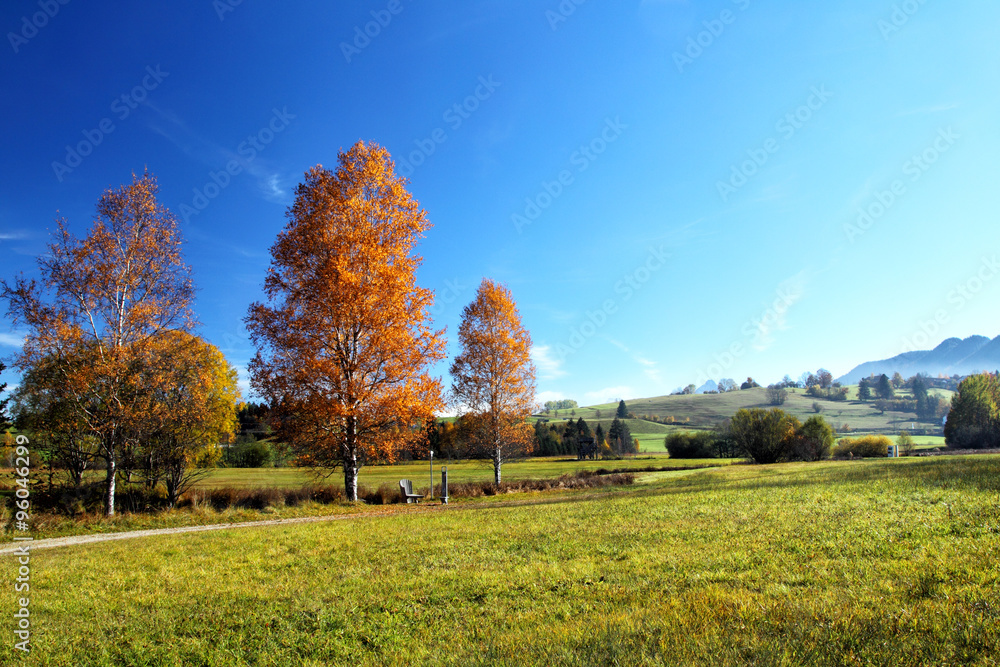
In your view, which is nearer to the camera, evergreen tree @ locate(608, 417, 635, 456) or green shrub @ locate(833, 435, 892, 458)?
green shrub @ locate(833, 435, 892, 458)

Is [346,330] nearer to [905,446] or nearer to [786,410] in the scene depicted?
[905,446]

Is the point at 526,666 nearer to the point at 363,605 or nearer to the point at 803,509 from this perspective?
the point at 363,605

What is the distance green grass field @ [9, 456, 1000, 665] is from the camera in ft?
12.1

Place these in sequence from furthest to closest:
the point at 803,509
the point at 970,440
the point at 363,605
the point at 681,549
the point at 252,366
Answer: the point at 970,440 < the point at 252,366 < the point at 803,509 < the point at 681,549 < the point at 363,605

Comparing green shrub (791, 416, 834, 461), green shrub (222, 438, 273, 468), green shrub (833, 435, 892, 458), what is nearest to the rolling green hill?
green shrub (833, 435, 892, 458)

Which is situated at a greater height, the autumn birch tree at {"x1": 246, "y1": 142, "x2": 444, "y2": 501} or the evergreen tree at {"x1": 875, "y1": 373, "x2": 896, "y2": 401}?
the autumn birch tree at {"x1": 246, "y1": 142, "x2": 444, "y2": 501}

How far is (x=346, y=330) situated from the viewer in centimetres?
1766

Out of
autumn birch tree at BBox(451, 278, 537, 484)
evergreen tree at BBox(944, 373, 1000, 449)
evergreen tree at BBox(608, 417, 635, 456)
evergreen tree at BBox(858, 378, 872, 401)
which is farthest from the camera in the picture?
evergreen tree at BBox(858, 378, 872, 401)

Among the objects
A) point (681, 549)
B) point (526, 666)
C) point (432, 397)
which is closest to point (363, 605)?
point (526, 666)

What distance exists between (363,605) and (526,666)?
257cm

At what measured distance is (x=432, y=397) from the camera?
18.1m

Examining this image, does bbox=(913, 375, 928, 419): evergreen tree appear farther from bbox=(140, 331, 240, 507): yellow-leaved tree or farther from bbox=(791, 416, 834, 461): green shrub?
bbox=(140, 331, 240, 507): yellow-leaved tree

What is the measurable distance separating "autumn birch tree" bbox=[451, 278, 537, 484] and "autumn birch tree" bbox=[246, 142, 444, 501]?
1139cm

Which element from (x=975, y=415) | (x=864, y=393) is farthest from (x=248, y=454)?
(x=864, y=393)
